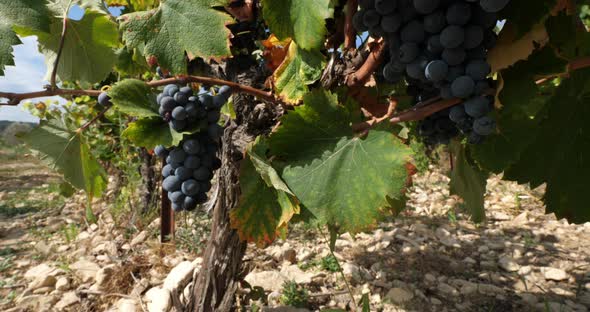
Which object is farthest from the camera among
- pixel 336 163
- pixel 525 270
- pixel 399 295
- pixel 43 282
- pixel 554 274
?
pixel 43 282

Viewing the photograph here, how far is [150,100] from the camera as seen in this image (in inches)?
44.7

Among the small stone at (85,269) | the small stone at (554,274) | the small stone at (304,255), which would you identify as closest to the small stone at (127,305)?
the small stone at (85,269)

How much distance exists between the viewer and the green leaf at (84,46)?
45.7 inches

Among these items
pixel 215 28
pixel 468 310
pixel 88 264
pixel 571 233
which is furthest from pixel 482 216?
pixel 88 264

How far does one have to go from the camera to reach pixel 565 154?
3.27 feet

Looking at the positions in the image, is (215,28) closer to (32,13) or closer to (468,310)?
(32,13)

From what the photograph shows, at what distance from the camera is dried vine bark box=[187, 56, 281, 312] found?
1302 millimetres

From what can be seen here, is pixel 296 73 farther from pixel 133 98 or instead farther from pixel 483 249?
pixel 483 249

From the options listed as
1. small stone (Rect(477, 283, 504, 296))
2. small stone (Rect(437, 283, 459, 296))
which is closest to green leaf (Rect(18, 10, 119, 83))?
small stone (Rect(437, 283, 459, 296))

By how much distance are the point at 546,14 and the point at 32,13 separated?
3.57 ft

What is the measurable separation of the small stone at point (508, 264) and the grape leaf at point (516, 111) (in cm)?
151

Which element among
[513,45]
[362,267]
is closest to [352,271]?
[362,267]

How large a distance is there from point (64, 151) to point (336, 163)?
35.5 inches

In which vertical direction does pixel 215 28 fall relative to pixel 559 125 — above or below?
above
